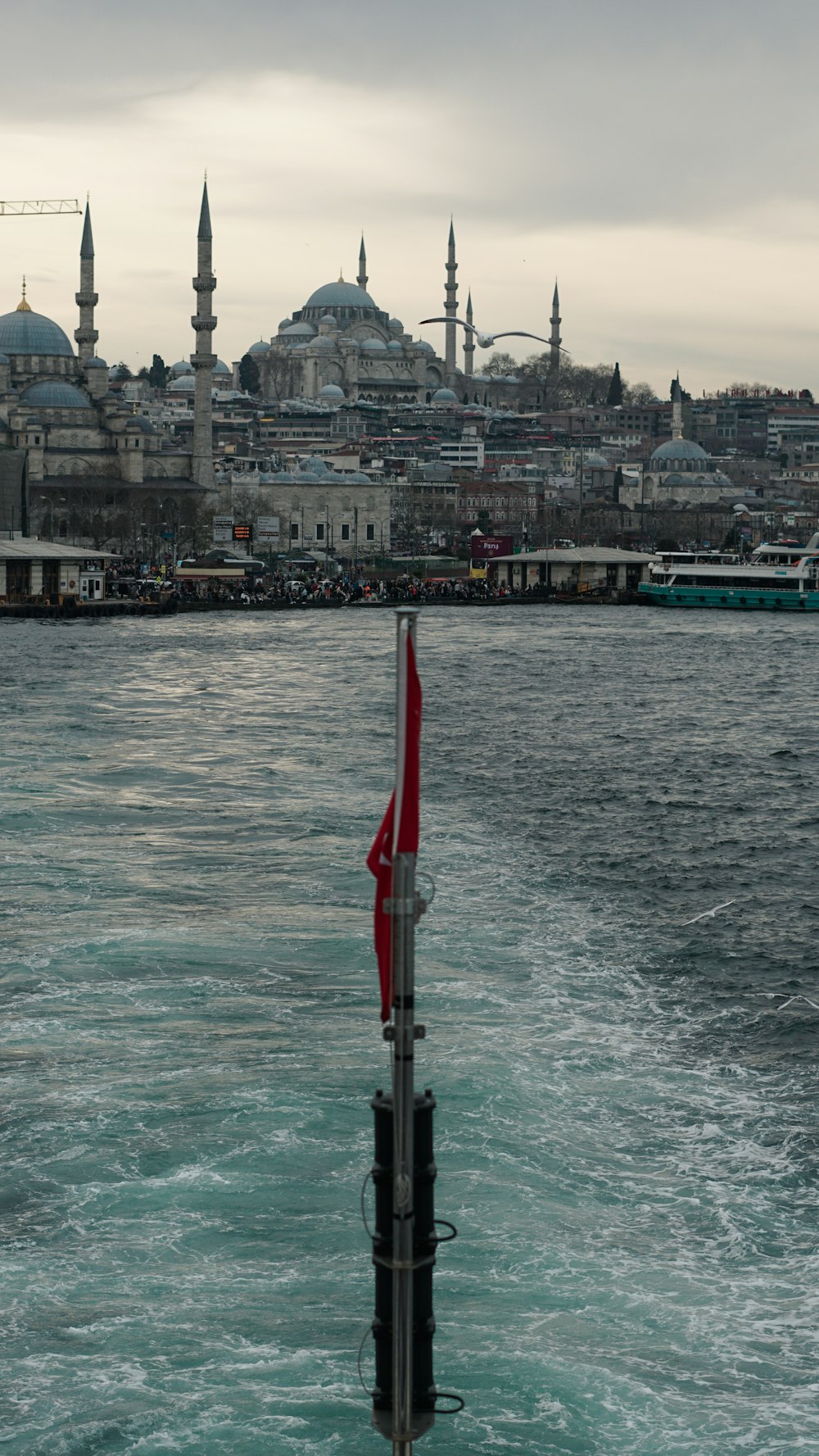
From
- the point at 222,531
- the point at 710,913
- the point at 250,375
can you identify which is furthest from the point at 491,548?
the point at 250,375

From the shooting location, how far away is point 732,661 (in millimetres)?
50219

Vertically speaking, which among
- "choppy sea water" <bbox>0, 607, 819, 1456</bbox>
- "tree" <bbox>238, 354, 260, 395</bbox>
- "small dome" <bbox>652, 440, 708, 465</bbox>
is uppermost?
"tree" <bbox>238, 354, 260, 395</bbox>

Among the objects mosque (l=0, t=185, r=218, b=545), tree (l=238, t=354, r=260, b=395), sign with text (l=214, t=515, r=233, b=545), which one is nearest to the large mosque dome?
mosque (l=0, t=185, r=218, b=545)

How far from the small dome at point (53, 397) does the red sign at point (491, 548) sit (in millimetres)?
22778

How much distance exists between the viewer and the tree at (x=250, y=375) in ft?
543

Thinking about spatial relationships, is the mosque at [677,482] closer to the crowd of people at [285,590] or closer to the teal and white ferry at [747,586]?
the teal and white ferry at [747,586]

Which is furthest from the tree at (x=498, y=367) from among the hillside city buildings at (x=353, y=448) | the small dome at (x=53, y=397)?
the small dome at (x=53, y=397)

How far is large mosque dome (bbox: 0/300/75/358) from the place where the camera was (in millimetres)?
99312

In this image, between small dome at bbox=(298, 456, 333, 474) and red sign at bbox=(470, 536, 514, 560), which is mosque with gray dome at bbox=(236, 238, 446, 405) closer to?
small dome at bbox=(298, 456, 333, 474)

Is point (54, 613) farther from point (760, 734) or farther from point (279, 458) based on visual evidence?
point (279, 458)

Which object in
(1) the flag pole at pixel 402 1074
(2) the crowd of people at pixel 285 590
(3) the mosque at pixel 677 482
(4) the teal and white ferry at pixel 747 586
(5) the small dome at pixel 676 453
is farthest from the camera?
(5) the small dome at pixel 676 453

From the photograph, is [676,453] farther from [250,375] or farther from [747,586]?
[747,586]

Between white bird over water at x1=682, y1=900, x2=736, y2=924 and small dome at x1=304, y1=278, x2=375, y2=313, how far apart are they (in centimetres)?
14332

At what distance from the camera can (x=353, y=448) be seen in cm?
11725
